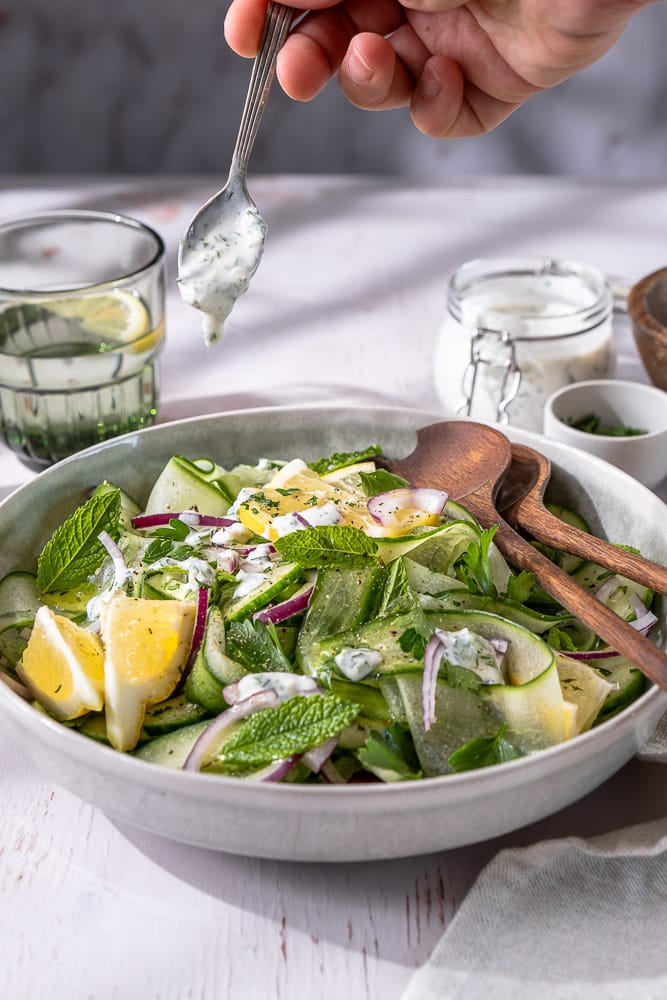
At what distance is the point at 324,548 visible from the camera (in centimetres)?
141

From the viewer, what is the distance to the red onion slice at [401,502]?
1554 millimetres

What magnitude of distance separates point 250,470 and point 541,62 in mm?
921

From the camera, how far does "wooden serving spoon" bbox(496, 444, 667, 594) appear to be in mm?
1425

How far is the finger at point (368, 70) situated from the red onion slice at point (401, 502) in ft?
2.45

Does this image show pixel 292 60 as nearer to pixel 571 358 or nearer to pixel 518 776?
pixel 571 358

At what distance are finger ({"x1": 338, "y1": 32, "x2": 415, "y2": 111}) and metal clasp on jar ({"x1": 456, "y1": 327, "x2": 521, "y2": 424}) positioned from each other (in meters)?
0.48

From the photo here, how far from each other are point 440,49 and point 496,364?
61 cm

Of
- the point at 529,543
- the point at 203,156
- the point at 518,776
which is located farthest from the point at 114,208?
the point at 518,776

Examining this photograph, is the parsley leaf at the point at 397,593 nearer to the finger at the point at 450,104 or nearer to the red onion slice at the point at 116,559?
the red onion slice at the point at 116,559

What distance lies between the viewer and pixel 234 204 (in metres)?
1.62

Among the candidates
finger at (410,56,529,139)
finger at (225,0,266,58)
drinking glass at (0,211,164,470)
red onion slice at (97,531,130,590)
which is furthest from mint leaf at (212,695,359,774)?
finger at (410,56,529,139)

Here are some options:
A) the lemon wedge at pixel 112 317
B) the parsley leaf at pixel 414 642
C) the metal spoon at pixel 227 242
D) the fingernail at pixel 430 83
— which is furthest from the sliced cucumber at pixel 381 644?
the fingernail at pixel 430 83

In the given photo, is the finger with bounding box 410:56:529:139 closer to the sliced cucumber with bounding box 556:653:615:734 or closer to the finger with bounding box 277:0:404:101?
the finger with bounding box 277:0:404:101

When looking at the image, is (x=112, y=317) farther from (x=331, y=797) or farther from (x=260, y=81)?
(x=331, y=797)
